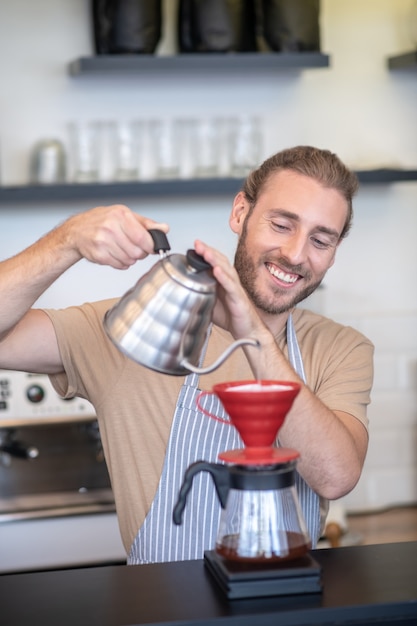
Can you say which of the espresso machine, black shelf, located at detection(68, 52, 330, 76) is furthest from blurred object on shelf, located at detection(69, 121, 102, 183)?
the espresso machine

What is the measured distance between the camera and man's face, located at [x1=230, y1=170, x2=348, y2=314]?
6.76 ft

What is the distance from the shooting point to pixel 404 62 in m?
3.33

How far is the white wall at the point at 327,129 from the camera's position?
3.21m

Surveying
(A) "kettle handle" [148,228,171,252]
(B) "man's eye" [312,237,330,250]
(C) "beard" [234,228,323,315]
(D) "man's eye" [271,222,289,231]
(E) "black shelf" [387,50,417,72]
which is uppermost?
(E) "black shelf" [387,50,417,72]

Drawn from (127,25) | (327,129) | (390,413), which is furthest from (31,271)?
(390,413)

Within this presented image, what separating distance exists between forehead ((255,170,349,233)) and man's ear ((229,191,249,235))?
0.22 ft

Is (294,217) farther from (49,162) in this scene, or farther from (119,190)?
(49,162)

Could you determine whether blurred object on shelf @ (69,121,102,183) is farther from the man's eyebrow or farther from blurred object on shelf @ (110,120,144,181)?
the man's eyebrow

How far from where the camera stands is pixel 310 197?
208 centimetres

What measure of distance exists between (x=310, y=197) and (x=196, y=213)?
1.33 meters

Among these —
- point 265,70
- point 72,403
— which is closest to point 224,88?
point 265,70

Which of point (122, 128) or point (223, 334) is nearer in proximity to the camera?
point (223, 334)

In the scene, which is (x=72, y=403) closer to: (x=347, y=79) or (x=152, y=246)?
(x=347, y=79)

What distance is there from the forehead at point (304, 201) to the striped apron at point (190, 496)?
1.33 ft
